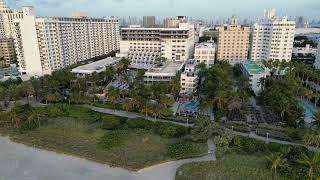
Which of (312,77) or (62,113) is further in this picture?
(312,77)

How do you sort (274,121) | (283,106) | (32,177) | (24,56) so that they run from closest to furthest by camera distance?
(32,177), (283,106), (274,121), (24,56)

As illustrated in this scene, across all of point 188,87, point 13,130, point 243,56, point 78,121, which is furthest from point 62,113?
point 243,56

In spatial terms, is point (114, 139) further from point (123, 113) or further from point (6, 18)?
point (6, 18)

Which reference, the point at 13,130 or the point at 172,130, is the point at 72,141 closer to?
the point at 13,130

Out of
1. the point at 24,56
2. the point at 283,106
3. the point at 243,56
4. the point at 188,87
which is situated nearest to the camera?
the point at 283,106

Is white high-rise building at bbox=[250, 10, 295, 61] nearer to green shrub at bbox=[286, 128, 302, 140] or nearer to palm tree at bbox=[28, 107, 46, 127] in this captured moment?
green shrub at bbox=[286, 128, 302, 140]

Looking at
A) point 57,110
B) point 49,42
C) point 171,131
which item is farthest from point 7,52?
point 171,131

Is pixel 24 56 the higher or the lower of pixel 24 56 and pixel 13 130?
the higher
